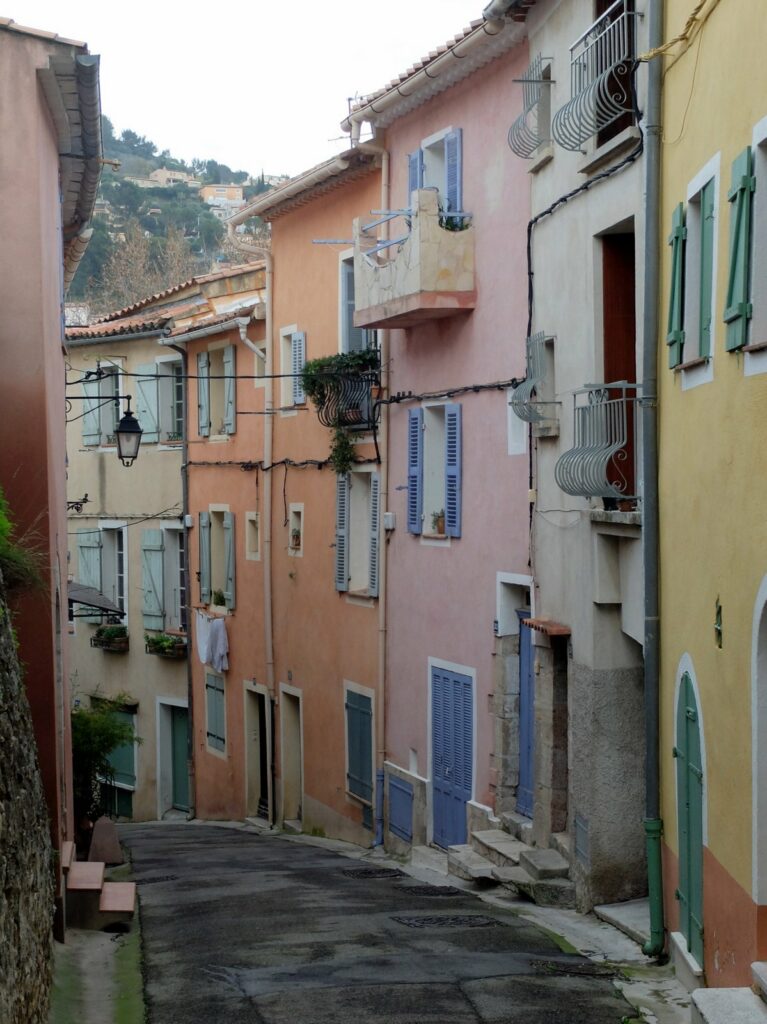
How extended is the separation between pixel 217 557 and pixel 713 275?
18.2 meters

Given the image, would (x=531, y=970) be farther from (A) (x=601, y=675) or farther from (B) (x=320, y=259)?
(B) (x=320, y=259)

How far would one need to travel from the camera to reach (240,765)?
81.9 ft

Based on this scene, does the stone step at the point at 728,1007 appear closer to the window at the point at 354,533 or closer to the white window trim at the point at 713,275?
the white window trim at the point at 713,275

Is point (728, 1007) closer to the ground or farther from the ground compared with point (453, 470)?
closer to the ground

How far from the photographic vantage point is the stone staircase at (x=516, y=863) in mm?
12805

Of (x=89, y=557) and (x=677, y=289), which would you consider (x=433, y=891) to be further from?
(x=89, y=557)

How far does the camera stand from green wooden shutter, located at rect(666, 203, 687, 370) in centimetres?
965

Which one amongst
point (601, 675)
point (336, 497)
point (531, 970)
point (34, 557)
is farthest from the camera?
point (336, 497)

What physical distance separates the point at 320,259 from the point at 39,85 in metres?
9.20

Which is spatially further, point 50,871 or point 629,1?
point 629,1

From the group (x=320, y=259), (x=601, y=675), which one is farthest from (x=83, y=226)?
(x=601, y=675)

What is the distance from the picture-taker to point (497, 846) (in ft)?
47.2

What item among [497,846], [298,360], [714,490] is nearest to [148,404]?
[298,360]

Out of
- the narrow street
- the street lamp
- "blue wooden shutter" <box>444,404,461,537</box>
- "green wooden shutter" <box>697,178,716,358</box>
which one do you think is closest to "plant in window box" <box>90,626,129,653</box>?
the street lamp
